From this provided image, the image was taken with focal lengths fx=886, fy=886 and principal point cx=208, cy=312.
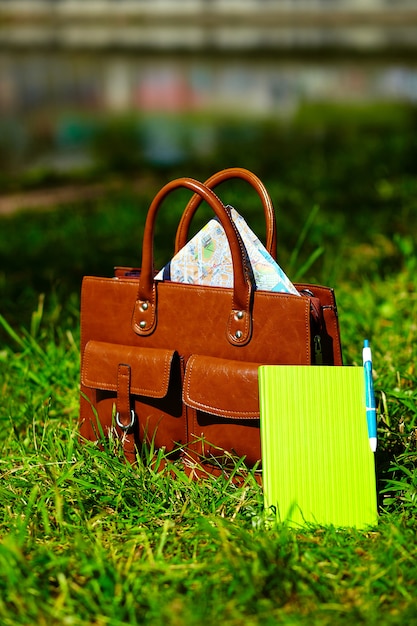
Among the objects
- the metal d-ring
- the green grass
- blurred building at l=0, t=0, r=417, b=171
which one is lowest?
the green grass

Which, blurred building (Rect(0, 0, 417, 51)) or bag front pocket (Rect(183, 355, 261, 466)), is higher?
blurred building (Rect(0, 0, 417, 51))

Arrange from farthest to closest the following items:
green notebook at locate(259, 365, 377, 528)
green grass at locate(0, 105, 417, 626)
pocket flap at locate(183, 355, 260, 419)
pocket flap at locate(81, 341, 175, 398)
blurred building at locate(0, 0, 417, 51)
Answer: blurred building at locate(0, 0, 417, 51) → pocket flap at locate(81, 341, 175, 398) → pocket flap at locate(183, 355, 260, 419) → green notebook at locate(259, 365, 377, 528) → green grass at locate(0, 105, 417, 626)

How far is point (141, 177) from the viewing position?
24.2ft

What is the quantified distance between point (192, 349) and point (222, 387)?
154 millimetres

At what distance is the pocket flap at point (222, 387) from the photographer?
6.90 feet

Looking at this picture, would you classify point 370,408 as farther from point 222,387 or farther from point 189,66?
point 189,66

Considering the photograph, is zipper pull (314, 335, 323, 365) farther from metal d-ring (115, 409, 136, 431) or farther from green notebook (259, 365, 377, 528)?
metal d-ring (115, 409, 136, 431)

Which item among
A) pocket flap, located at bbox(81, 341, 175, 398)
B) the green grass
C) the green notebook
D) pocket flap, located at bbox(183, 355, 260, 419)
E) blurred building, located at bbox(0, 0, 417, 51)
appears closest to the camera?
the green grass

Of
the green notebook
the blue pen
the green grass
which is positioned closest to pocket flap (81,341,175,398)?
the green grass

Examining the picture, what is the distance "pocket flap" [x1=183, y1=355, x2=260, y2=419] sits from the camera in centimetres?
210

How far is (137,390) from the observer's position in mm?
2258

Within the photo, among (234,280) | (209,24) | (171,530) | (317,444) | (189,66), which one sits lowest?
(171,530)

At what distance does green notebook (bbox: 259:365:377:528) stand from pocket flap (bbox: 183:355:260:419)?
0.08m

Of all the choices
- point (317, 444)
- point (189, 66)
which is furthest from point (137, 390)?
point (189, 66)
